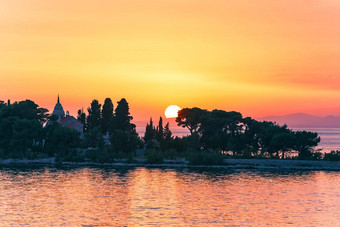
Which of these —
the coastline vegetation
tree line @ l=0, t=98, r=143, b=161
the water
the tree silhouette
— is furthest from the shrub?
the tree silhouette

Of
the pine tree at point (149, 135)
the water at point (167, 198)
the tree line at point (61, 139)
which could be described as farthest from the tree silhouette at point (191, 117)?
the water at point (167, 198)

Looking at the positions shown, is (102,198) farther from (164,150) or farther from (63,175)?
(164,150)

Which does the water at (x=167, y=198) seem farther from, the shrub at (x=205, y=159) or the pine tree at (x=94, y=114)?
the pine tree at (x=94, y=114)

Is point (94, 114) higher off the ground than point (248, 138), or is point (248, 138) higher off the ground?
point (94, 114)

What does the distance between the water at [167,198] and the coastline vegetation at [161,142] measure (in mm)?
16024

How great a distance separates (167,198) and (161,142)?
65476 millimetres

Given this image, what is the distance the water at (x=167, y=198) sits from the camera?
172ft

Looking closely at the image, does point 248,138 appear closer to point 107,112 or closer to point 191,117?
point 191,117

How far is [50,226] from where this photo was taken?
4775 cm

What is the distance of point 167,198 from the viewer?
67.8 m

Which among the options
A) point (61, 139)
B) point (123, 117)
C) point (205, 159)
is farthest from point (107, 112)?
point (205, 159)

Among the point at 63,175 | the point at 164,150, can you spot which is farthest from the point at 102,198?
the point at 164,150

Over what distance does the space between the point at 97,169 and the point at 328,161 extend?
5693cm

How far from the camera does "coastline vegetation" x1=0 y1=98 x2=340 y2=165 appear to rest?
119m
